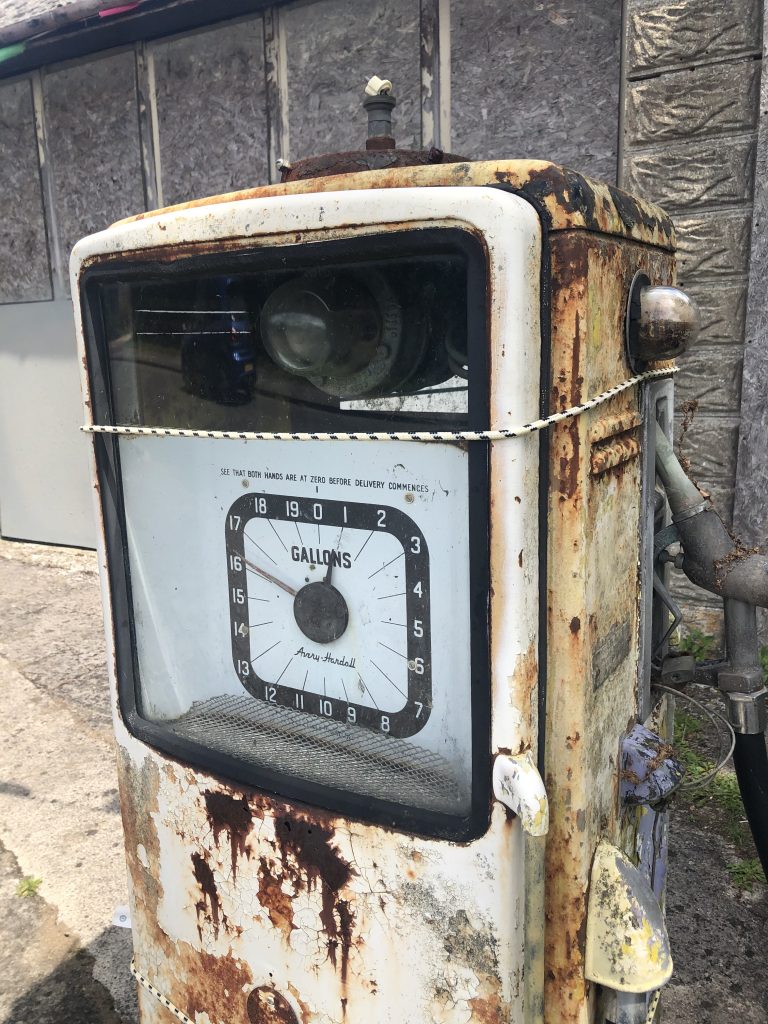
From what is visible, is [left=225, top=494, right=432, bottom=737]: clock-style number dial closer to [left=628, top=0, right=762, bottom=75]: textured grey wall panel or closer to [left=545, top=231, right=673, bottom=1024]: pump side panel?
[left=545, top=231, right=673, bottom=1024]: pump side panel

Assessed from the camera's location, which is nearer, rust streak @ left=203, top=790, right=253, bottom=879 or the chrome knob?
the chrome knob

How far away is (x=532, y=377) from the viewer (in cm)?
86

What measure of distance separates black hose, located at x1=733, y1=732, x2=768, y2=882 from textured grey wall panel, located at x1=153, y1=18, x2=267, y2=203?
336cm

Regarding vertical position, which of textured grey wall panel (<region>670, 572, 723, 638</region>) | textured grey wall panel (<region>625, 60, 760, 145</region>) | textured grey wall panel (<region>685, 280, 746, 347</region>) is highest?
textured grey wall panel (<region>625, 60, 760, 145</region>)

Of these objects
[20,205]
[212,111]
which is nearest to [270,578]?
[212,111]

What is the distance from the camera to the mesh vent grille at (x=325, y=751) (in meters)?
1.02

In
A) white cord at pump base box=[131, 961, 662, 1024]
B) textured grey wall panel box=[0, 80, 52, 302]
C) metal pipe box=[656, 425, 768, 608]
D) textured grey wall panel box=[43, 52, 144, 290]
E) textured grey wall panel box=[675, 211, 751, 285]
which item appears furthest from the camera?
textured grey wall panel box=[0, 80, 52, 302]

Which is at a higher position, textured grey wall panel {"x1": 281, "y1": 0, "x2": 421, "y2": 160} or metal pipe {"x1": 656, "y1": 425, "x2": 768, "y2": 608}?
textured grey wall panel {"x1": 281, "y1": 0, "x2": 421, "y2": 160}

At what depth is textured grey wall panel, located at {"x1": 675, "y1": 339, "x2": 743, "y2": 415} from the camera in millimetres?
2857

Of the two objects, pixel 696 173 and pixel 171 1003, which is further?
pixel 696 173

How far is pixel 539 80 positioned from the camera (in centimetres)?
302

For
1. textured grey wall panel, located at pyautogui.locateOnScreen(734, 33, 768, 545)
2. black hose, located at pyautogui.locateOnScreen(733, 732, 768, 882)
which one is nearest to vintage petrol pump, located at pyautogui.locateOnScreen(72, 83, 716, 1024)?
black hose, located at pyautogui.locateOnScreen(733, 732, 768, 882)

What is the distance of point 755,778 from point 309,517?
75 cm

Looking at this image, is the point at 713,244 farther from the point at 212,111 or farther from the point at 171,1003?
the point at 171,1003
